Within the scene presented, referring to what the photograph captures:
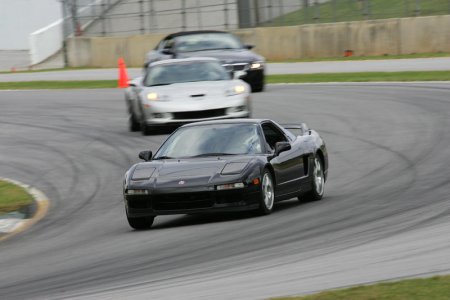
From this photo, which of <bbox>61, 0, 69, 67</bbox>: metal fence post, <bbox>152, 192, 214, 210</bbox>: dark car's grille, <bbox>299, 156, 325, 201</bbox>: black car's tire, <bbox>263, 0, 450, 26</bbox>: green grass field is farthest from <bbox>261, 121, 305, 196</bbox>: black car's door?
<bbox>61, 0, 69, 67</bbox>: metal fence post

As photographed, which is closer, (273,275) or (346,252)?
(273,275)

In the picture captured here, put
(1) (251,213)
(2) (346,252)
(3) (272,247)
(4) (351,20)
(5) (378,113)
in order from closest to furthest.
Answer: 1. (2) (346,252)
2. (3) (272,247)
3. (1) (251,213)
4. (5) (378,113)
5. (4) (351,20)

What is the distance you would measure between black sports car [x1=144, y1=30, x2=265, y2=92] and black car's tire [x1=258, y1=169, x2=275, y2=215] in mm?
14027

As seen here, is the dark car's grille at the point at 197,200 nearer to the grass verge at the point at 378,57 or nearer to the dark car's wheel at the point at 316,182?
the dark car's wheel at the point at 316,182

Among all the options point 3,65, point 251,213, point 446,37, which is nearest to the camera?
point 251,213

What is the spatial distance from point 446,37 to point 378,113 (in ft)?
45.6

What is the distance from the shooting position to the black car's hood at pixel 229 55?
27.3 metres

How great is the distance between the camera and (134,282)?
942 cm

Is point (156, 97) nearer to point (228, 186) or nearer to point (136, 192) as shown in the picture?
point (136, 192)

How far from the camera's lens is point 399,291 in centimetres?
795

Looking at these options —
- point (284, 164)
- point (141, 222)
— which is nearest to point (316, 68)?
point (284, 164)

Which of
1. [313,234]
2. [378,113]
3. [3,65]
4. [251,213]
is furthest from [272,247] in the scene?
[3,65]

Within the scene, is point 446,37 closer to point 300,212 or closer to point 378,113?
point 378,113

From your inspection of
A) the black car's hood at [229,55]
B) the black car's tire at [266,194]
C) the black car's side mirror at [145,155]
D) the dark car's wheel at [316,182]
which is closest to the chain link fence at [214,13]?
the black car's hood at [229,55]
